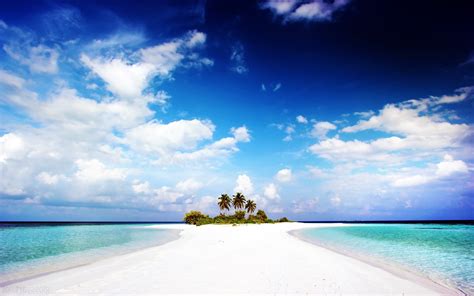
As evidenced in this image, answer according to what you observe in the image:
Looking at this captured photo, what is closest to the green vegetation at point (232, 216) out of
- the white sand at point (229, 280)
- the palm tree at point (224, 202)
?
the palm tree at point (224, 202)

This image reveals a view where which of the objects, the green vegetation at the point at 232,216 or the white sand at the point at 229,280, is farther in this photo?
the green vegetation at the point at 232,216

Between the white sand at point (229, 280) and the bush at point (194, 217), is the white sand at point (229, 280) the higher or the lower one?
the lower one

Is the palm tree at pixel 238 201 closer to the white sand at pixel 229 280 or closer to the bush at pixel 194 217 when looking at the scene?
the bush at pixel 194 217

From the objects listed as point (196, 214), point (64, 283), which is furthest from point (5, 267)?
point (196, 214)

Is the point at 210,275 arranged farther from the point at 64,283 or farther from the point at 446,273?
the point at 446,273

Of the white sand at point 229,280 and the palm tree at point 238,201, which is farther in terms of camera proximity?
the palm tree at point 238,201

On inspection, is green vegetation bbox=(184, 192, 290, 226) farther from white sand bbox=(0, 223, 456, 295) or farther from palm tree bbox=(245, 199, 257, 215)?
white sand bbox=(0, 223, 456, 295)

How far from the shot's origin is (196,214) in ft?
267

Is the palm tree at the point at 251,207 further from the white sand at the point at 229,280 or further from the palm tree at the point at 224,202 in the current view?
the white sand at the point at 229,280

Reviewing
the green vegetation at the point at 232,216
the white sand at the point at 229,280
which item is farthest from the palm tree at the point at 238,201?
the white sand at the point at 229,280

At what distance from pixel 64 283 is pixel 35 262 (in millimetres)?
9439

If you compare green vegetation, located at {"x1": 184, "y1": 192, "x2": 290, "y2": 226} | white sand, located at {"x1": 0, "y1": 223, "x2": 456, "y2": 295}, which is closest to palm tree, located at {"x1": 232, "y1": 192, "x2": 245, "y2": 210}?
green vegetation, located at {"x1": 184, "y1": 192, "x2": 290, "y2": 226}

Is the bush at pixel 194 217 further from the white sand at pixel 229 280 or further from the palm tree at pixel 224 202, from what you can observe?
the white sand at pixel 229 280

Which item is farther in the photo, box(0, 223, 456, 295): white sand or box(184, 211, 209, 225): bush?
box(184, 211, 209, 225): bush
